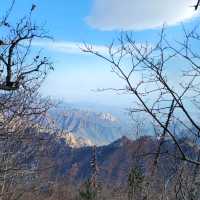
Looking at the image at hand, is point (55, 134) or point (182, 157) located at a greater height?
point (55, 134)

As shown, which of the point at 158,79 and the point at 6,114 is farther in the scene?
the point at 6,114

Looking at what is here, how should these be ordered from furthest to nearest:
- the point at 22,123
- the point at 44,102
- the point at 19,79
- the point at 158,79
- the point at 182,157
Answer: the point at 44,102
the point at 22,123
the point at 19,79
the point at 158,79
the point at 182,157

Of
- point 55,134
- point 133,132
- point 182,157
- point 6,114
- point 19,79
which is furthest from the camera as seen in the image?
point 133,132

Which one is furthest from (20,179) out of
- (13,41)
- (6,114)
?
(13,41)

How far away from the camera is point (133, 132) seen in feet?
70.9

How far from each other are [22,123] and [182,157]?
1239 cm

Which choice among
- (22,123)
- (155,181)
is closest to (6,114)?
(22,123)

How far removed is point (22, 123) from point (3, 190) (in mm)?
2736

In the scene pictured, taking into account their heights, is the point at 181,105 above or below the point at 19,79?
below

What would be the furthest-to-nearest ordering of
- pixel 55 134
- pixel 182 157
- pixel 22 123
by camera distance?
1. pixel 55 134
2. pixel 22 123
3. pixel 182 157

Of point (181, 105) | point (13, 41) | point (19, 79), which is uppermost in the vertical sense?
point (13, 41)

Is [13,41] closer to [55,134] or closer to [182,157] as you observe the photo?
[182,157]

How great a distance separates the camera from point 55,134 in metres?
19.1

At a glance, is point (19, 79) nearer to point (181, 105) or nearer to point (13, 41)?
point (13, 41)
